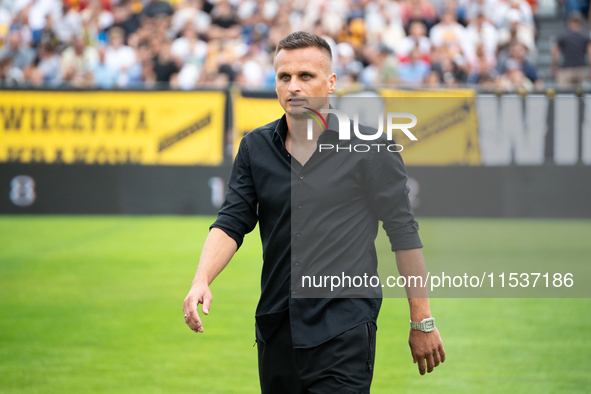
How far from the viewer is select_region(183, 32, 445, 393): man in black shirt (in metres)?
2.91

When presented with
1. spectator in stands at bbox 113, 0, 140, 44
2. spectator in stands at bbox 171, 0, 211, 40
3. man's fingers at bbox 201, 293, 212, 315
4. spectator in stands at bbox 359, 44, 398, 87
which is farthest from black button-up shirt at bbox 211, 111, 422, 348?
spectator in stands at bbox 113, 0, 140, 44

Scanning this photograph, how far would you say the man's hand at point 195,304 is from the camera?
278 cm

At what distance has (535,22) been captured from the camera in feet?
61.2

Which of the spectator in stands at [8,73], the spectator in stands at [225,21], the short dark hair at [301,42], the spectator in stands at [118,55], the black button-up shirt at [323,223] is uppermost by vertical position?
the spectator in stands at [225,21]

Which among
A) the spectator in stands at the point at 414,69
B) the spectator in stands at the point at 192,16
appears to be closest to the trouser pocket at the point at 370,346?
the spectator in stands at the point at 414,69

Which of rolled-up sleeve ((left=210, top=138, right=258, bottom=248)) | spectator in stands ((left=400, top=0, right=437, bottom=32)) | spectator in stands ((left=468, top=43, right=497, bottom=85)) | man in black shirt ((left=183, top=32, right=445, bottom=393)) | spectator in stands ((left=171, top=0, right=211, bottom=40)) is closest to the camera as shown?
man in black shirt ((left=183, top=32, right=445, bottom=393))

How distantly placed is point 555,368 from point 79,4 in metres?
16.8

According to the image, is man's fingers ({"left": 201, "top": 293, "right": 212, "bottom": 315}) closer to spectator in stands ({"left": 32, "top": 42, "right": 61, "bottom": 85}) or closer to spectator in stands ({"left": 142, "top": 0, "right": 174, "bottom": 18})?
spectator in stands ({"left": 32, "top": 42, "right": 61, "bottom": 85})

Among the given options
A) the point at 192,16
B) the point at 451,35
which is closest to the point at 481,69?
the point at 451,35

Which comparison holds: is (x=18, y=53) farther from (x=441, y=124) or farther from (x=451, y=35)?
(x=441, y=124)

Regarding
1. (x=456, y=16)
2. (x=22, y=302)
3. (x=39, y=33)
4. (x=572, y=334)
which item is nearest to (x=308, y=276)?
(x=572, y=334)

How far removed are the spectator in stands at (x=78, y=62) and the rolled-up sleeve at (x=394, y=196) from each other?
13802mm

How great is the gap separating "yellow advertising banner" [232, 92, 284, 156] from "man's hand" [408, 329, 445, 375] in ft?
35.5

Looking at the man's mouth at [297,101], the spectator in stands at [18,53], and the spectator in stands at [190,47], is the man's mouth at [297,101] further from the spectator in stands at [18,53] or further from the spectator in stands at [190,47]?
the spectator in stands at [18,53]
